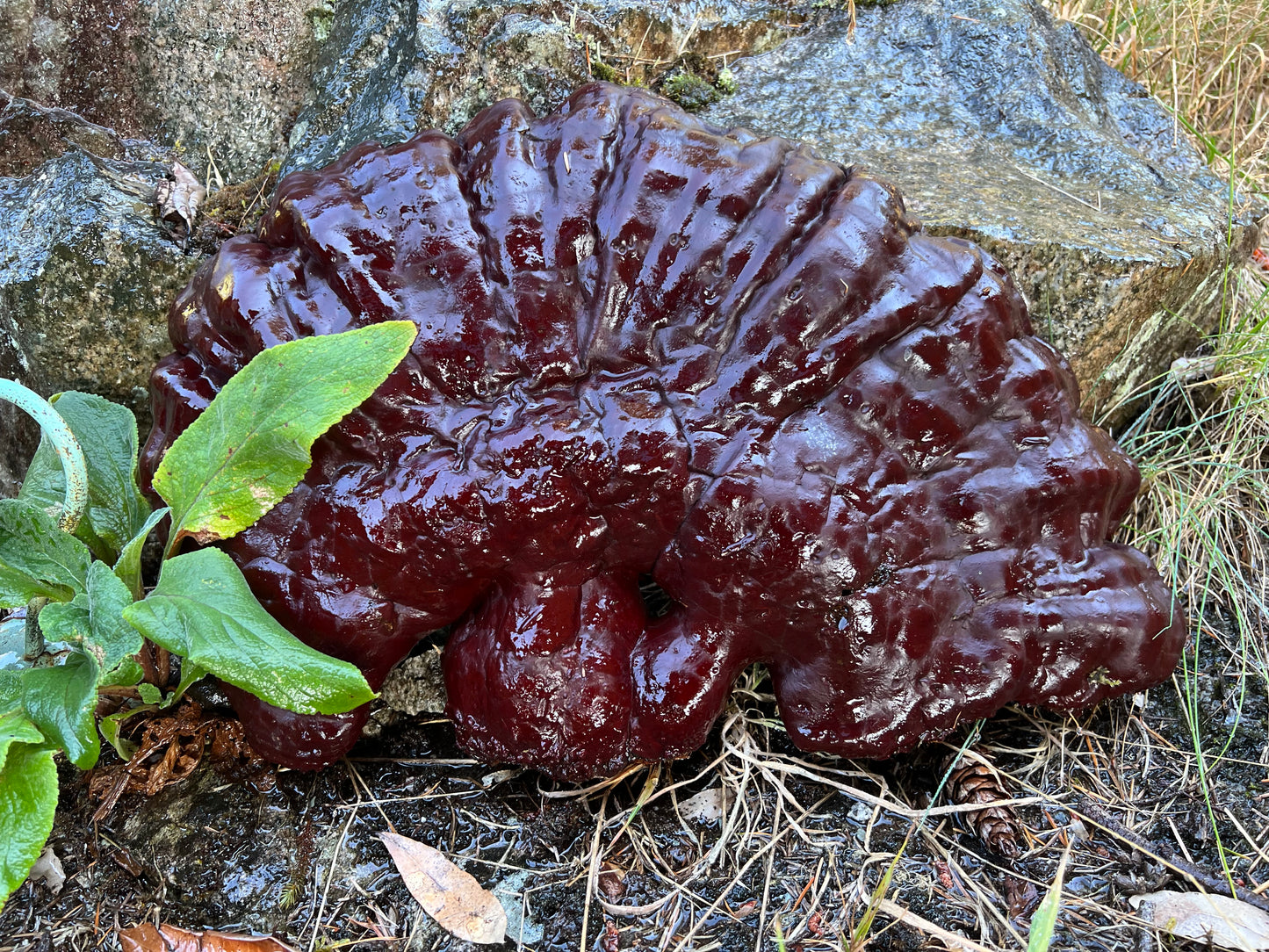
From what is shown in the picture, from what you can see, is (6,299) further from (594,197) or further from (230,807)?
(594,197)

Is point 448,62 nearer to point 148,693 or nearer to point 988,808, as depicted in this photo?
point 148,693

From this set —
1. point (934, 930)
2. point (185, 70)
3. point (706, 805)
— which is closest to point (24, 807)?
point (706, 805)

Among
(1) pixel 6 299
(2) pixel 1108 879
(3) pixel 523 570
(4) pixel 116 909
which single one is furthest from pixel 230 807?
(2) pixel 1108 879

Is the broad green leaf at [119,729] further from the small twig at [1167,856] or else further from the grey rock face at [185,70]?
the small twig at [1167,856]

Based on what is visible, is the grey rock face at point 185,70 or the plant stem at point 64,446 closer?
the plant stem at point 64,446

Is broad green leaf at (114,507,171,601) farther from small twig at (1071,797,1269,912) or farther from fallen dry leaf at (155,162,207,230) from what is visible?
small twig at (1071,797,1269,912)

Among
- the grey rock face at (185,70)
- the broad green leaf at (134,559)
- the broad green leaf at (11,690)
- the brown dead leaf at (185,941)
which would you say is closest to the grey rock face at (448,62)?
the grey rock face at (185,70)
